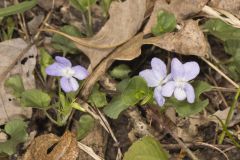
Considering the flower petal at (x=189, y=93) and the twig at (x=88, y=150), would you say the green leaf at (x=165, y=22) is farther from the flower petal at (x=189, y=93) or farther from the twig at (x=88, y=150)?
the twig at (x=88, y=150)

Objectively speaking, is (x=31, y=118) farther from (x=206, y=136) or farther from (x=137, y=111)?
(x=206, y=136)

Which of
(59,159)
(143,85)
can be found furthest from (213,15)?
(59,159)

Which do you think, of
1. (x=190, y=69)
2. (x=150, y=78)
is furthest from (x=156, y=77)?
(x=190, y=69)

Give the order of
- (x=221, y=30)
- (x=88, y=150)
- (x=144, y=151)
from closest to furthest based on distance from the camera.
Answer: (x=144, y=151) < (x=88, y=150) < (x=221, y=30)

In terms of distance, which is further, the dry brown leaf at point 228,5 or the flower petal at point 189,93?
the dry brown leaf at point 228,5

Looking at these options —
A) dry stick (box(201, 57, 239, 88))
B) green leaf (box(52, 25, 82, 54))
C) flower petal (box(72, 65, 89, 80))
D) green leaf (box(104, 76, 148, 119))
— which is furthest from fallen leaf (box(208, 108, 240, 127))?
green leaf (box(52, 25, 82, 54))

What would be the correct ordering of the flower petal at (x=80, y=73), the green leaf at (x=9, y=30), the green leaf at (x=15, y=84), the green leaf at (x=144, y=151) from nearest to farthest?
the green leaf at (x=144, y=151) → the flower petal at (x=80, y=73) → the green leaf at (x=15, y=84) → the green leaf at (x=9, y=30)

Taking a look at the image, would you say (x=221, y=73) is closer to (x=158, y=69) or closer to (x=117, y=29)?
(x=158, y=69)

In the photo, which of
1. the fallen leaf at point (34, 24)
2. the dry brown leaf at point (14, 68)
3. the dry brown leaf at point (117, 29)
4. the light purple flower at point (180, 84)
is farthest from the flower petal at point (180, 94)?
the fallen leaf at point (34, 24)
